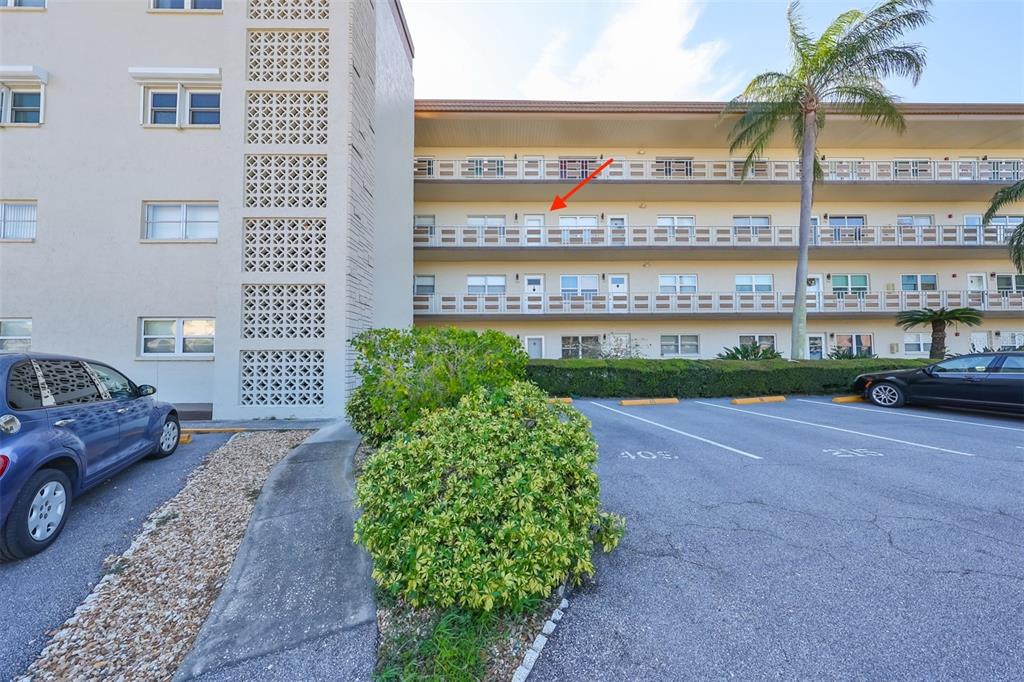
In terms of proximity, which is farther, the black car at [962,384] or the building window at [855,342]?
the building window at [855,342]

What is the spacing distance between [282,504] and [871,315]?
2059 cm

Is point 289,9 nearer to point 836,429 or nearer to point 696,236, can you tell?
point 836,429

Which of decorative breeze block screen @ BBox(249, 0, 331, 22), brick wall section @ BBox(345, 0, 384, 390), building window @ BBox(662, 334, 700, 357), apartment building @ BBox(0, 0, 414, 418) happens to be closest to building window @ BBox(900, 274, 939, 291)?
building window @ BBox(662, 334, 700, 357)

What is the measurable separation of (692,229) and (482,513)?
53.2 ft

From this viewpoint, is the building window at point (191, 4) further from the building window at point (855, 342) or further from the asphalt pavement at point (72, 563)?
the building window at point (855, 342)

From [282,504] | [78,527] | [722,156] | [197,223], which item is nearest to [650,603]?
[282,504]

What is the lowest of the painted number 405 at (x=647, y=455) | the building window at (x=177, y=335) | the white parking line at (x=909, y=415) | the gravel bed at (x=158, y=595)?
the gravel bed at (x=158, y=595)

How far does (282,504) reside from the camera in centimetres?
368

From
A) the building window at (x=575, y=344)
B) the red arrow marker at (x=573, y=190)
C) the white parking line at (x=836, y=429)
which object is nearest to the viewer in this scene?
the white parking line at (x=836, y=429)

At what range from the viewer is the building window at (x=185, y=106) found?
8969mm

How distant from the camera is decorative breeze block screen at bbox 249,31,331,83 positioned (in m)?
8.59

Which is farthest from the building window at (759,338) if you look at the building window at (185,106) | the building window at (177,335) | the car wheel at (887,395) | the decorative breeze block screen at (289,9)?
the building window at (185,106)

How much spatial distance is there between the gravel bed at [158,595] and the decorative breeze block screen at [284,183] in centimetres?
629

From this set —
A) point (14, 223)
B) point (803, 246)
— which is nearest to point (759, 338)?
point (803, 246)
